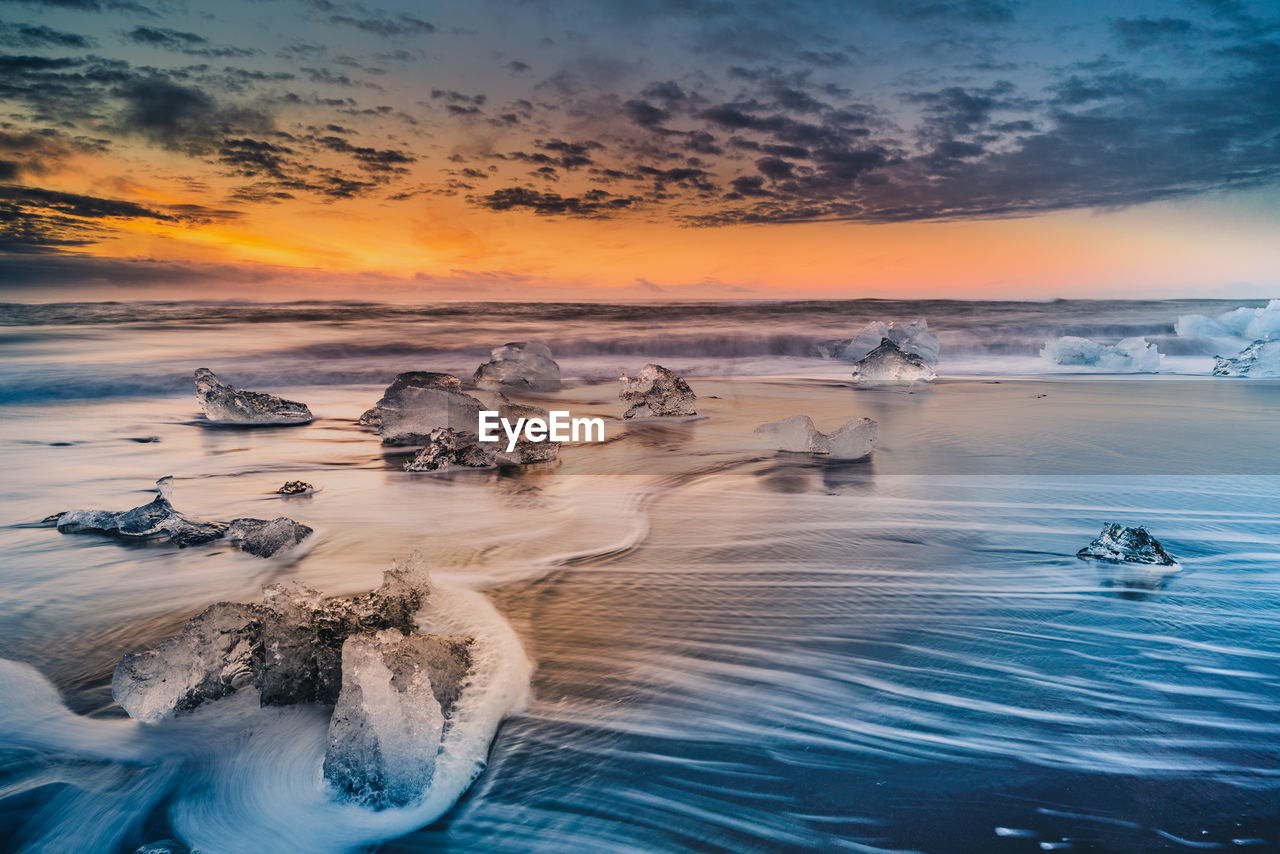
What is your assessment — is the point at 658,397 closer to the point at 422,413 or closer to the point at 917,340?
the point at 422,413

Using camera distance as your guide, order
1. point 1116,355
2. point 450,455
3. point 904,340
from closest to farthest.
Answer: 1. point 450,455
2. point 1116,355
3. point 904,340

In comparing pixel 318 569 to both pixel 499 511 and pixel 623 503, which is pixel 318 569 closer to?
pixel 499 511

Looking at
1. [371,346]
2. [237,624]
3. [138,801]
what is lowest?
[138,801]

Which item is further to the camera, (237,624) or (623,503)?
(623,503)

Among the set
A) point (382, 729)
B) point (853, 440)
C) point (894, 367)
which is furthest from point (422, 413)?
point (894, 367)

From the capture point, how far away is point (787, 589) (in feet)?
Result: 7.74

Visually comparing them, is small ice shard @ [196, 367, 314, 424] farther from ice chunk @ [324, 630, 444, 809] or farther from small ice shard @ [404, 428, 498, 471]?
ice chunk @ [324, 630, 444, 809]

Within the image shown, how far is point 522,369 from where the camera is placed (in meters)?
8.82

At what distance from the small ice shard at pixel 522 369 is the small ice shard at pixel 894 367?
437 centimetres

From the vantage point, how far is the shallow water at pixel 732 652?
4.23ft

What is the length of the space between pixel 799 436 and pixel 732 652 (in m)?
2.88

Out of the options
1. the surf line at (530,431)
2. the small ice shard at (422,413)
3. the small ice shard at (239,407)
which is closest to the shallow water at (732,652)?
the surf line at (530,431)

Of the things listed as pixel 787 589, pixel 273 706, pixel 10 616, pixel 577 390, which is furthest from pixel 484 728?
pixel 577 390

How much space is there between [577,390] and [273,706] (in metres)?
7.15
